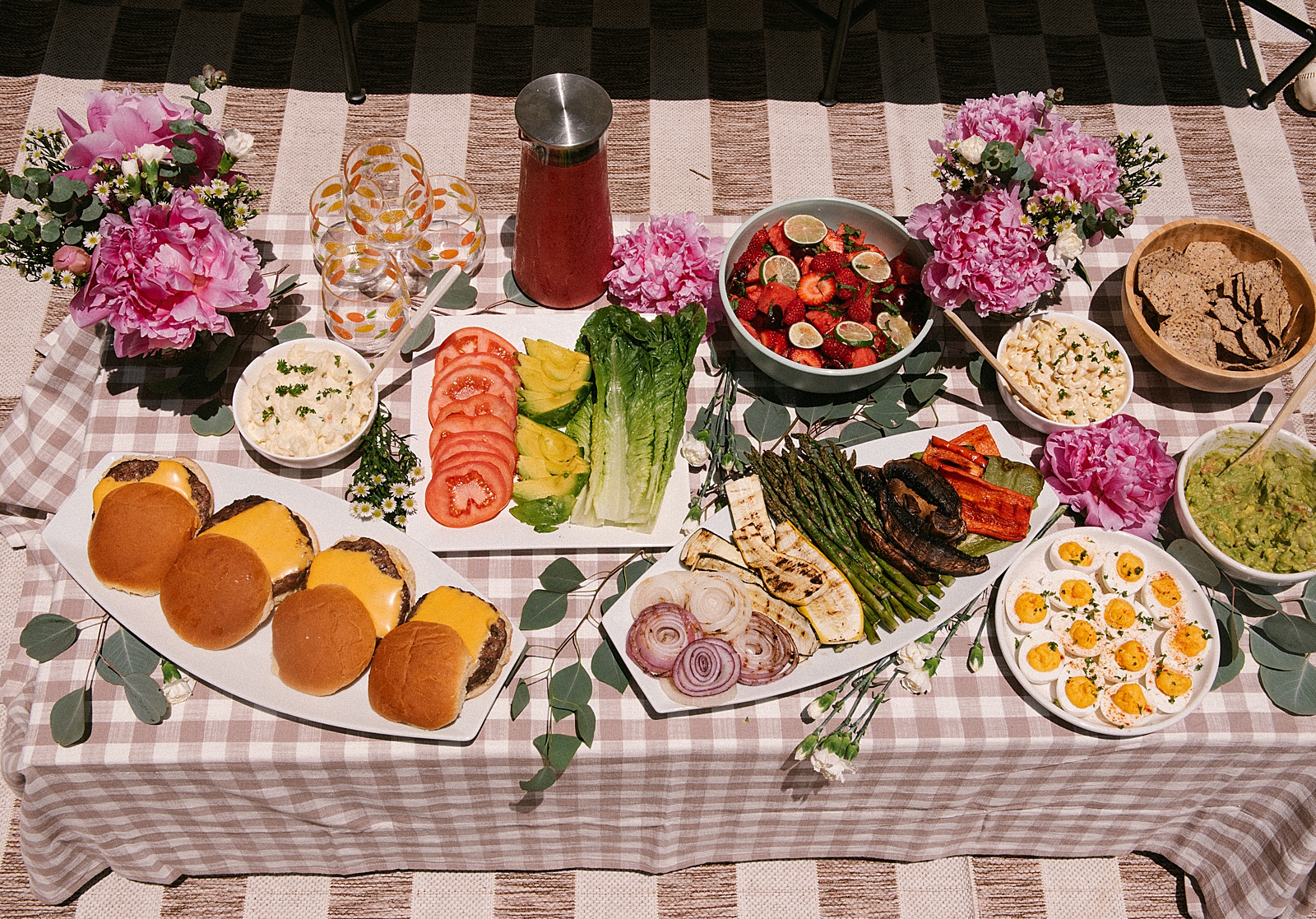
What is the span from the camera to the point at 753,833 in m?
2.24

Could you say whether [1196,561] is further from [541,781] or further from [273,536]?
[273,536]

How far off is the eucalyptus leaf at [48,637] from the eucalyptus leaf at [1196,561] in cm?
226

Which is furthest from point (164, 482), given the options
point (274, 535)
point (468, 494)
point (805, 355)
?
point (805, 355)

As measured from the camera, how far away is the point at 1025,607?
187cm

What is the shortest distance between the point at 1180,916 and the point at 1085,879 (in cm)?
27

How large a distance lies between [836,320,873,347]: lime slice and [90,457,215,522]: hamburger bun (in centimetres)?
137

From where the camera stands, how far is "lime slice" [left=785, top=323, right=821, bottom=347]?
2012 millimetres

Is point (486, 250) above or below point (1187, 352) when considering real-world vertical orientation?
above

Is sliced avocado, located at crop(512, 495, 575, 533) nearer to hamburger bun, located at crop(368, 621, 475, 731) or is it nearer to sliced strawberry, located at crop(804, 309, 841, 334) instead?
hamburger bun, located at crop(368, 621, 475, 731)

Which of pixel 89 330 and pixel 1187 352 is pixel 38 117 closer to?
pixel 89 330

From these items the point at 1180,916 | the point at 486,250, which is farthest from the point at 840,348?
the point at 1180,916

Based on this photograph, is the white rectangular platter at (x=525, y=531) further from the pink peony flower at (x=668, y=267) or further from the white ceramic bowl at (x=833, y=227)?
the pink peony flower at (x=668, y=267)

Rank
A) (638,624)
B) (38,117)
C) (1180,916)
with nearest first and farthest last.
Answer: (638,624)
(1180,916)
(38,117)

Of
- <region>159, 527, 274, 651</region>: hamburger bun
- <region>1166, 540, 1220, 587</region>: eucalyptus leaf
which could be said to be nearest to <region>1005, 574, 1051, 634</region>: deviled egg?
<region>1166, 540, 1220, 587</region>: eucalyptus leaf
